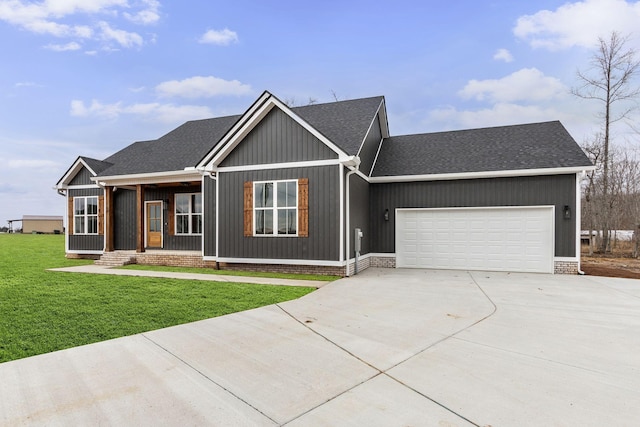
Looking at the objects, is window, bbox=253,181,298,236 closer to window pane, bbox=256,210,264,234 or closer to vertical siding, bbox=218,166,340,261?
window pane, bbox=256,210,264,234

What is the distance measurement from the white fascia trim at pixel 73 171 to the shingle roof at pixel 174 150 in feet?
2.70

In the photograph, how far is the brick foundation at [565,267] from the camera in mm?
9820

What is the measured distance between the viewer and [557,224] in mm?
9945

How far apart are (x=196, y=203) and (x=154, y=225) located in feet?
7.16

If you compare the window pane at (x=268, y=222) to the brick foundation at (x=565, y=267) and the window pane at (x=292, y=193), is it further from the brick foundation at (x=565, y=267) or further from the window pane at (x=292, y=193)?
the brick foundation at (x=565, y=267)

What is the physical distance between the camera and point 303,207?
9.55 meters

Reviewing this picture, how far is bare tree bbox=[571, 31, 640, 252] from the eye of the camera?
16.4 m

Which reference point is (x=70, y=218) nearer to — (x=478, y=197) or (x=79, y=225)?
(x=79, y=225)

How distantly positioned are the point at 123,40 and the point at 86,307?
1352 centimetres

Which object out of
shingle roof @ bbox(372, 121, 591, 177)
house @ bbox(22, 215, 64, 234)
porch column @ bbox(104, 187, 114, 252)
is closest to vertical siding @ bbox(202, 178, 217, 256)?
porch column @ bbox(104, 187, 114, 252)

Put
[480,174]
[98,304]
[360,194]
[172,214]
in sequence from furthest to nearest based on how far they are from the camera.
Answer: [172,214] → [360,194] → [480,174] → [98,304]

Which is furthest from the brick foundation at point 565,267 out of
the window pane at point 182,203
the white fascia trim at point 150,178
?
the window pane at point 182,203

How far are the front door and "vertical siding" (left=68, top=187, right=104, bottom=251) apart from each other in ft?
6.17

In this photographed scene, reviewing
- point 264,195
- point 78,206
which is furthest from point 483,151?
point 78,206
